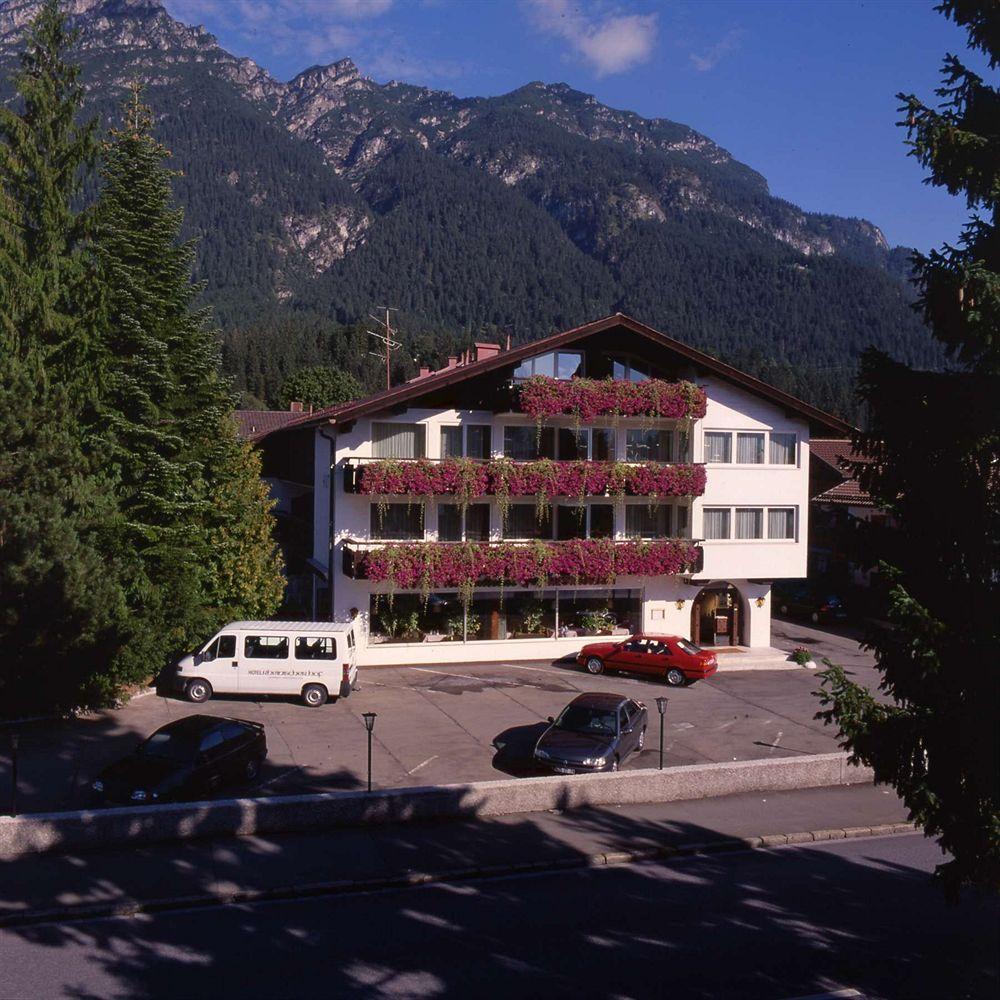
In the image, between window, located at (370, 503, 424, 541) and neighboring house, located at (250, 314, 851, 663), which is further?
window, located at (370, 503, 424, 541)

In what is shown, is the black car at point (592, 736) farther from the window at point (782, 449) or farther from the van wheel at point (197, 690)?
the window at point (782, 449)

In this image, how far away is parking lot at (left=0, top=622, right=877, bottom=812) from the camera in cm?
1900

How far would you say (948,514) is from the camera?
9.44m

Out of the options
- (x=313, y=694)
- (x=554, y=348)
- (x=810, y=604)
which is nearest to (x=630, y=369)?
(x=554, y=348)

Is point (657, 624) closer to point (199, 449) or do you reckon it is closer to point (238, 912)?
point (199, 449)

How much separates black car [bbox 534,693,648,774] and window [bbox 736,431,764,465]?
1502 centimetres

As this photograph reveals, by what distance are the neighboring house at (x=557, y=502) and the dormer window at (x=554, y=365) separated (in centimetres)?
6

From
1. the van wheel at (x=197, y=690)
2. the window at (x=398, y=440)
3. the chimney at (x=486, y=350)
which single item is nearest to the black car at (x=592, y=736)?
the van wheel at (x=197, y=690)

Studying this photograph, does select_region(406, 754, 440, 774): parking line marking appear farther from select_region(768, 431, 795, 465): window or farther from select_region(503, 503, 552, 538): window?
select_region(768, 431, 795, 465): window

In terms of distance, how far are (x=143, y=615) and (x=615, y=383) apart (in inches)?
610

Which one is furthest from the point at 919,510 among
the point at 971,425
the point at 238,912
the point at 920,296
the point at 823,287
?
the point at 823,287

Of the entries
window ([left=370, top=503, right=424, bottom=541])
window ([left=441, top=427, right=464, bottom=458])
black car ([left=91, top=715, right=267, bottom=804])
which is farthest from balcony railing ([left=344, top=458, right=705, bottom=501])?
black car ([left=91, top=715, right=267, bottom=804])

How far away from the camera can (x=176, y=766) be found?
16.9 meters

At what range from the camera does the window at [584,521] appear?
108ft
